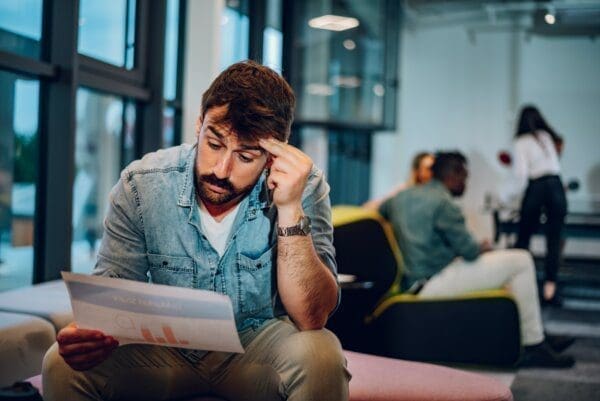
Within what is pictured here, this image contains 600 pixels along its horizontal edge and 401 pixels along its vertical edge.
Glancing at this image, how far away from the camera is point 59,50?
309 centimetres

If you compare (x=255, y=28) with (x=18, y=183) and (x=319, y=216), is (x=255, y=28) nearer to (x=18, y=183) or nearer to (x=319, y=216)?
(x=18, y=183)

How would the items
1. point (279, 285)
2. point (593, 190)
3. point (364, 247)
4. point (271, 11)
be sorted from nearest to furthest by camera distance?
point (279, 285) < point (364, 247) < point (271, 11) < point (593, 190)

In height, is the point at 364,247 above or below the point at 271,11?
below

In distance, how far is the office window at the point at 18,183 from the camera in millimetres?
3084

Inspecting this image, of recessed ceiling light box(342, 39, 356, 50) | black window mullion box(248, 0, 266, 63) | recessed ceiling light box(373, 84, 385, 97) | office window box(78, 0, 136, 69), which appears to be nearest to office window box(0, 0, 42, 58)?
office window box(78, 0, 136, 69)

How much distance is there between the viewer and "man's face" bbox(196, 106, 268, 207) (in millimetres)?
1616

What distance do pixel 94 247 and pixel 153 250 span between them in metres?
5.54

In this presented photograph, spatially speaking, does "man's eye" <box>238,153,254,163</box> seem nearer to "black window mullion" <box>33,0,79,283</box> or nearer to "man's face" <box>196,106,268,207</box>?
"man's face" <box>196,106,268,207</box>

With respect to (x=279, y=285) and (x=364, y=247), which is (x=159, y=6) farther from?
(x=279, y=285)

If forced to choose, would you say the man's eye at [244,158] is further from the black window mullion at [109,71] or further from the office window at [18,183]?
the black window mullion at [109,71]

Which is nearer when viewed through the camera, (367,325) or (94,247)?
(367,325)

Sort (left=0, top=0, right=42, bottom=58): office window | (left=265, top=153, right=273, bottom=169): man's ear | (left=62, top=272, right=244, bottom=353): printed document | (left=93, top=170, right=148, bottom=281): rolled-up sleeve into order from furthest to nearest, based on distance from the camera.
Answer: (left=0, top=0, right=42, bottom=58): office window, (left=265, top=153, right=273, bottom=169): man's ear, (left=93, top=170, right=148, bottom=281): rolled-up sleeve, (left=62, top=272, right=244, bottom=353): printed document

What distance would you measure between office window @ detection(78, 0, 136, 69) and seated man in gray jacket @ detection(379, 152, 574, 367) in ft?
5.57

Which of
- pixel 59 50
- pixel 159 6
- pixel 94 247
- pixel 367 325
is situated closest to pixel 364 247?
pixel 367 325
